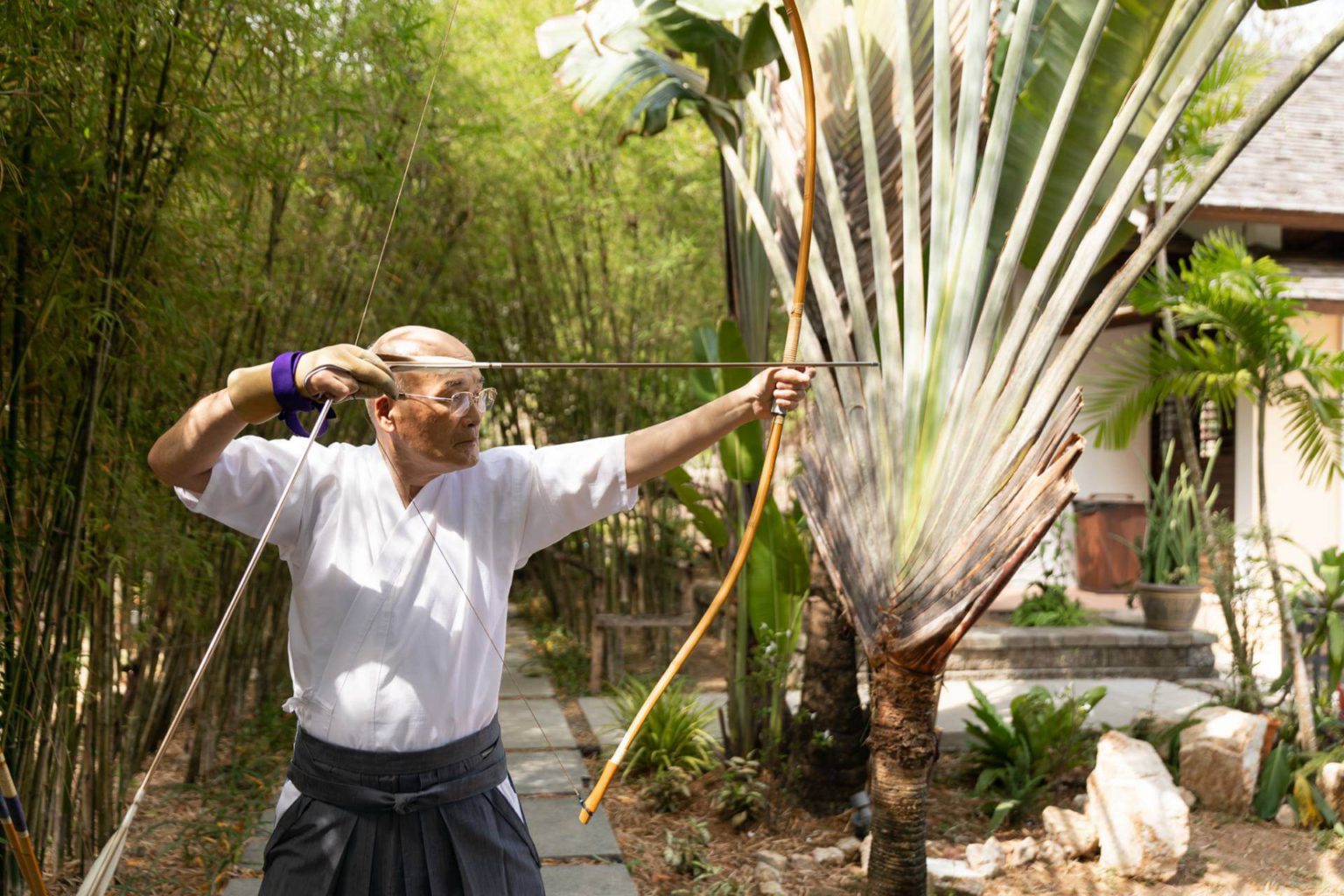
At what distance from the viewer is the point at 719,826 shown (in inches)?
167

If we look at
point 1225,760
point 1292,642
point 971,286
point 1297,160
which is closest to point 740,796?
point 1225,760

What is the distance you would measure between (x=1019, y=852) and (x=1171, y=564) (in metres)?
3.86

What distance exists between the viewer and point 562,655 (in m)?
7.11

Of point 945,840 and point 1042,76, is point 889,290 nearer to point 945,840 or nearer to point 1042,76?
point 1042,76

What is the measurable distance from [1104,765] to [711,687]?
2.89 meters

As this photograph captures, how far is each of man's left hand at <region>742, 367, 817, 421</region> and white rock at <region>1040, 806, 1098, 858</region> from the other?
2584 mm

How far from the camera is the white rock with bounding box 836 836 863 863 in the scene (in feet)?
12.9

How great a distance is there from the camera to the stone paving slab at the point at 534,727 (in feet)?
17.1

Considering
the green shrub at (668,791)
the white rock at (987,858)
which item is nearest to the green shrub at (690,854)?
the green shrub at (668,791)

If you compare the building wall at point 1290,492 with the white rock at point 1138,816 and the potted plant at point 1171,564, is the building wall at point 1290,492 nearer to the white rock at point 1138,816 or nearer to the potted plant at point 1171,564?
the potted plant at point 1171,564

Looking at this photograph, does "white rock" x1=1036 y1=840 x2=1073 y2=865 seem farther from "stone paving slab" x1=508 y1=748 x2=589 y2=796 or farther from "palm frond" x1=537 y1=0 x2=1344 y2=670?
"stone paving slab" x1=508 y1=748 x2=589 y2=796

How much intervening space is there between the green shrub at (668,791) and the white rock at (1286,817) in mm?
2152

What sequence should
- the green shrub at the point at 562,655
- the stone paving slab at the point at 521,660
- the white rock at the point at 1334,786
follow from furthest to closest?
the stone paving slab at the point at 521,660 → the green shrub at the point at 562,655 → the white rock at the point at 1334,786

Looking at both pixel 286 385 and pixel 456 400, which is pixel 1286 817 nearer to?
pixel 456 400
